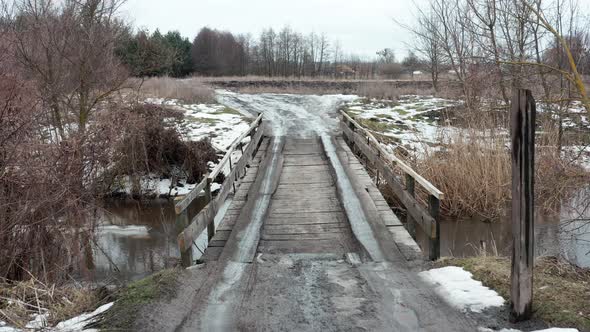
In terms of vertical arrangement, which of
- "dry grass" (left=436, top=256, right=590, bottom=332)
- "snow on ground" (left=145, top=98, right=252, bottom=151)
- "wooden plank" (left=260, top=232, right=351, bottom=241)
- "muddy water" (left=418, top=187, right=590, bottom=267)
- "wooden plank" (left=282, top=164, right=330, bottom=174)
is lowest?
"muddy water" (left=418, top=187, right=590, bottom=267)

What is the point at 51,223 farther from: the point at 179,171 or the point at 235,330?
the point at 179,171

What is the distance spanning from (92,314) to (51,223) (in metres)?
2.51

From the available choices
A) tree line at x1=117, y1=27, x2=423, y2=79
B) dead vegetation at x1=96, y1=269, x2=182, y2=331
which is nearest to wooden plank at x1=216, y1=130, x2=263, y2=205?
dead vegetation at x1=96, y1=269, x2=182, y2=331

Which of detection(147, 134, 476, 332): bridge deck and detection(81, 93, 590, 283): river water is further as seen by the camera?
detection(81, 93, 590, 283): river water

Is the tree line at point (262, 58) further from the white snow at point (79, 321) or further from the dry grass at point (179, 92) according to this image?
the white snow at point (79, 321)

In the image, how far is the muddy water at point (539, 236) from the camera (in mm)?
8781

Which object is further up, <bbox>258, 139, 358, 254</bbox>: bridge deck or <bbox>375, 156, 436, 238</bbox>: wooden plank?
<bbox>375, 156, 436, 238</bbox>: wooden plank

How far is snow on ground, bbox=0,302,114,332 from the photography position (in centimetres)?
398

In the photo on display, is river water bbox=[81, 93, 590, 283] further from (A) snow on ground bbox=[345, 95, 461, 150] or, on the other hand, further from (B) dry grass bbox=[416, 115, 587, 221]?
(A) snow on ground bbox=[345, 95, 461, 150]

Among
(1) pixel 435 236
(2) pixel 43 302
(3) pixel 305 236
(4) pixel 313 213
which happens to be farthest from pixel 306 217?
(2) pixel 43 302

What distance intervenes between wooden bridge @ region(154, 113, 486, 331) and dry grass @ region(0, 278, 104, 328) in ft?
2.74

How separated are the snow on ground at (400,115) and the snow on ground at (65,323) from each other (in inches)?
485

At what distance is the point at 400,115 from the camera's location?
22875 mm

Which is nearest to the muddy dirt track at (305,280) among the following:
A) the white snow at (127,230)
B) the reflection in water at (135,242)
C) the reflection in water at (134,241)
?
the reflection in water at (135,242)
